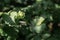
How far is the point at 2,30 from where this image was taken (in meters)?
1.47

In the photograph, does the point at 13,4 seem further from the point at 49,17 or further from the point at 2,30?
the point at 2,30

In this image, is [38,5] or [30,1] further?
[30,1]

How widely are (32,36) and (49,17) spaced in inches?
13.3

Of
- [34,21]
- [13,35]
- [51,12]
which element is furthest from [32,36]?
[13,35]

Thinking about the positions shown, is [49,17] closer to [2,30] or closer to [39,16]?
[39,16]

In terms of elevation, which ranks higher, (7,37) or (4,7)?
(4,7)

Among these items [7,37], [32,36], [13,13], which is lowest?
[32,36]

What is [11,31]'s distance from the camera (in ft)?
4.76

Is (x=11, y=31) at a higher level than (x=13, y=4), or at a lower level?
lower

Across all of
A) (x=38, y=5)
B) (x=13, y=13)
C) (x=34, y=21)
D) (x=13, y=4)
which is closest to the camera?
(x=13, y=13)

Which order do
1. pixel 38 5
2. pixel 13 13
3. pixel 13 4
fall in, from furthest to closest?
1. pixel 13 4
2. pixel 38 5
3. pixel 13 13

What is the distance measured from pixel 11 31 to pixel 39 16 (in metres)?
0.86

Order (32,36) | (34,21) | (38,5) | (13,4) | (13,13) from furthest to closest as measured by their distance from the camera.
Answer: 1. (13,4)
2. (38,5)
3. (34,21)
4. (32,36)
5. (13,13)

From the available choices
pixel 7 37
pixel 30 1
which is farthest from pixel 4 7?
pixel 7 37
